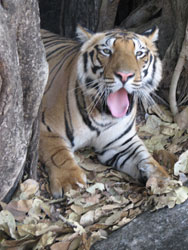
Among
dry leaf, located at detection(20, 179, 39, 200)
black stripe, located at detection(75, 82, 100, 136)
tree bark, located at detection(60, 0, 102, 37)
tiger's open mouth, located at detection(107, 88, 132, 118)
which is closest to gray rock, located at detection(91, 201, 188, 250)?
dry leaf, located at detection(20, 179, 39, 200)

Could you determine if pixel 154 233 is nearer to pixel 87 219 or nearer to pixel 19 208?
pixel 87 219

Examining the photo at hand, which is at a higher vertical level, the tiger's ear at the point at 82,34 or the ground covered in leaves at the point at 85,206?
the tiger's ear at the point at 82,34

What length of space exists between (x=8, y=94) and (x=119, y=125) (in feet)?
4.04

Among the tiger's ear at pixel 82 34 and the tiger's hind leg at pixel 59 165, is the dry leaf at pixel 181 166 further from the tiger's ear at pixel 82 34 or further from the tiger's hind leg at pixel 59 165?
the tiger's ear at pixel 82 34

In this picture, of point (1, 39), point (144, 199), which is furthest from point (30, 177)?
point (1, 39)

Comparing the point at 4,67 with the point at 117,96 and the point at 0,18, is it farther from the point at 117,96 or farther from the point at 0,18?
the point at 117,96

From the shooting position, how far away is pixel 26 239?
2.52 meters

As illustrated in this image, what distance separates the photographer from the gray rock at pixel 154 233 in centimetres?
241

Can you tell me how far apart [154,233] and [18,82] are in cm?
108

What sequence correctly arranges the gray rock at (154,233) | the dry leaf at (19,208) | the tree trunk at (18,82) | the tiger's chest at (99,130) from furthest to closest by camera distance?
the tiger's chest at (99,130) < the dry leaf at (19,208) < the gray rock at (154,233) < the tree trunk at (18,82)

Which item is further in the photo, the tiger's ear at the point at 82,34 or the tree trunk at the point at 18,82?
the tiger's ear at the point at 82,34

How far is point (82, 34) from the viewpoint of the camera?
131 inches

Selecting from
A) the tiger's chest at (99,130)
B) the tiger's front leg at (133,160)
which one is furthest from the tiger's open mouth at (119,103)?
the tiger's front leg at (133,160)

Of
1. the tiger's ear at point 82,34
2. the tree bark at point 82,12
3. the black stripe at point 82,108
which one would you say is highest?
the tree bark at point 82,12
